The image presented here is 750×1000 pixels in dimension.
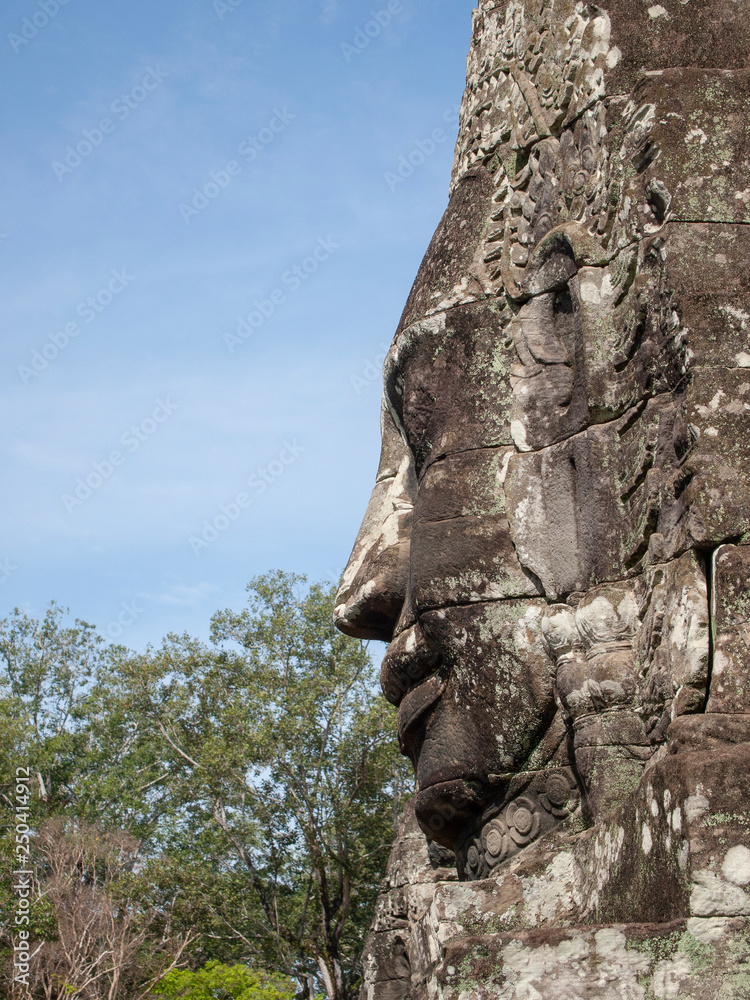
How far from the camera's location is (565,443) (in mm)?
3801

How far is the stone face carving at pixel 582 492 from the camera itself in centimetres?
276

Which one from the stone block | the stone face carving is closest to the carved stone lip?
the stone face carving

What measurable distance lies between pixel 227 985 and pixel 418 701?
13.4m

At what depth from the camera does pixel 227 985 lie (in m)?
15.7

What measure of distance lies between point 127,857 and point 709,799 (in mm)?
22410

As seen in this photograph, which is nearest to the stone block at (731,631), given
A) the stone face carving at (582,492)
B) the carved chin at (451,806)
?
the stone face carving at (582,492)

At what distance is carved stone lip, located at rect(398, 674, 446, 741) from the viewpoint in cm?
402

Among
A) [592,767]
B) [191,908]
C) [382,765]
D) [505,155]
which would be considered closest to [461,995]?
[592,767]

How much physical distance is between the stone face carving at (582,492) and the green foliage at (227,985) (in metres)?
12.6

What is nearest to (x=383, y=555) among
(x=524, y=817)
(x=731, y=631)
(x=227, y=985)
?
(x=524, y=817)

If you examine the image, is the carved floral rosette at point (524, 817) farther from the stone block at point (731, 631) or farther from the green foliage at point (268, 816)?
the green foliage at point (268, 816)

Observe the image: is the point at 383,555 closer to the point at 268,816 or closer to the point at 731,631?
the point at 731,631

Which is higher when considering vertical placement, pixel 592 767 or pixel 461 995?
pixel 592 767

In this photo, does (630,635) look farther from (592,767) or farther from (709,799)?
(709,799)
